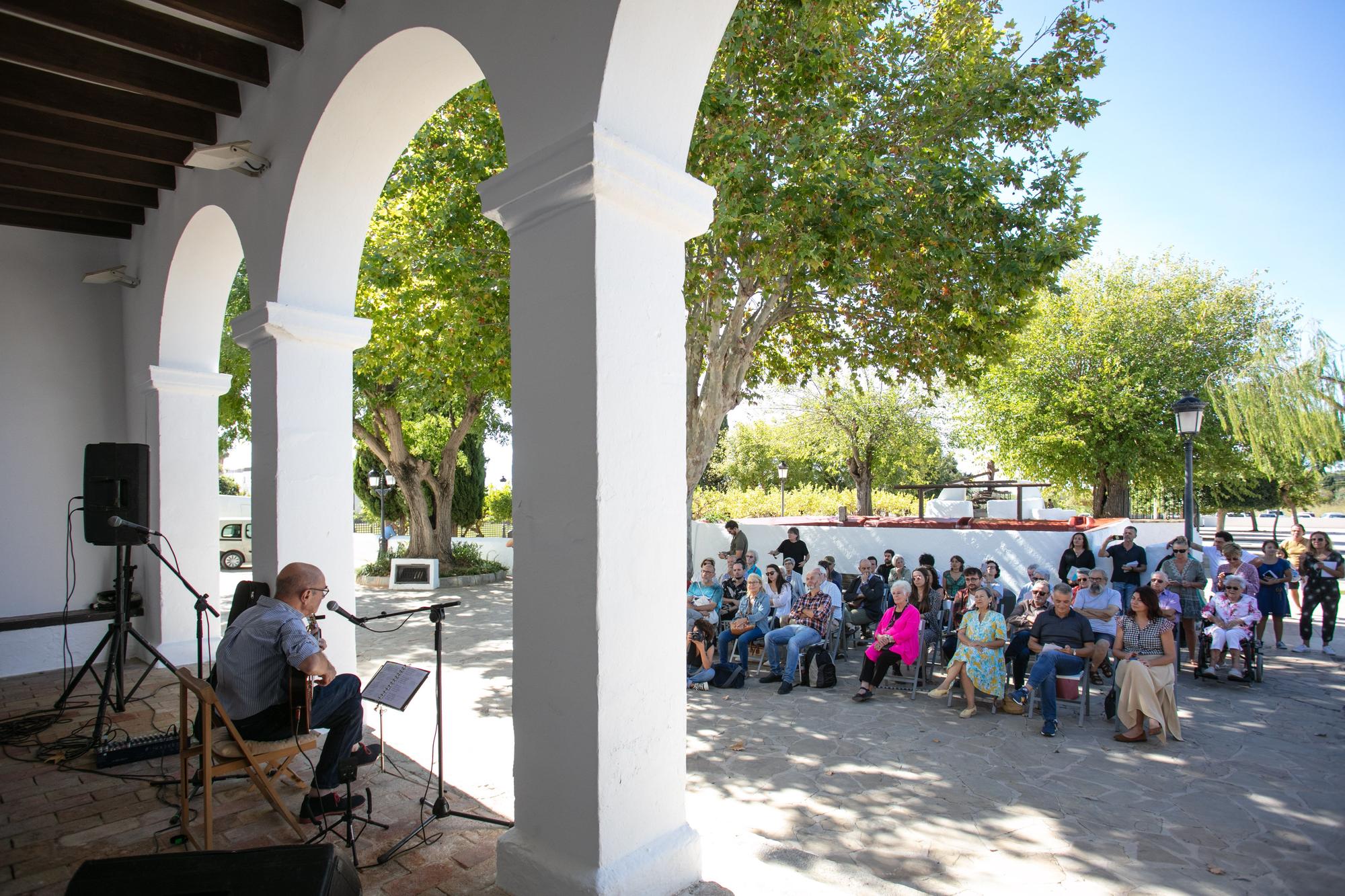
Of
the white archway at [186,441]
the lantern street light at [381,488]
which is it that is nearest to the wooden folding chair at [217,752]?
the white archway at [186,441]

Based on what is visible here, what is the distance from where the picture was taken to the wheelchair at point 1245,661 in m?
7.14

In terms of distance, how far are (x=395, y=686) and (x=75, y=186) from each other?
5.13 m

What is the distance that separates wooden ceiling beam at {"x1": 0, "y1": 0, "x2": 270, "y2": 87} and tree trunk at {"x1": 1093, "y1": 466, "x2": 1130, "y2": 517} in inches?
726

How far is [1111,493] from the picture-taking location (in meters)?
18.5

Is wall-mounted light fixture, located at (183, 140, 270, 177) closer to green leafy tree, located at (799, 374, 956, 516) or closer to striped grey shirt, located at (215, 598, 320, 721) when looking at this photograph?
striped grey shirt, located at (215, 598, 320, 721)

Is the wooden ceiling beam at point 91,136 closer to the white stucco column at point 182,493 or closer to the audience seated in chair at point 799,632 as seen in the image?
the white stucco column at point 182,493

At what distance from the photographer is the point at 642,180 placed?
2.45 meters

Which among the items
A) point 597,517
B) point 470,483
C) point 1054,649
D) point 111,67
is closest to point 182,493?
point 111,67

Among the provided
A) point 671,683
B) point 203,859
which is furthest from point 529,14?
point 203,859

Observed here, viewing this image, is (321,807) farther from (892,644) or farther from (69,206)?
(69,206)

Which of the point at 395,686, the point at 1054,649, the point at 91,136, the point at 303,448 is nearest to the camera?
the point at 395,686

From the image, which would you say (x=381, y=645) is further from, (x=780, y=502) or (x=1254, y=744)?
(x=780, y=502)

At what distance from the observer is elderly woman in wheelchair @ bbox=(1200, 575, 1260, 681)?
714 cm

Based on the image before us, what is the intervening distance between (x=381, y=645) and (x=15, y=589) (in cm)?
350
